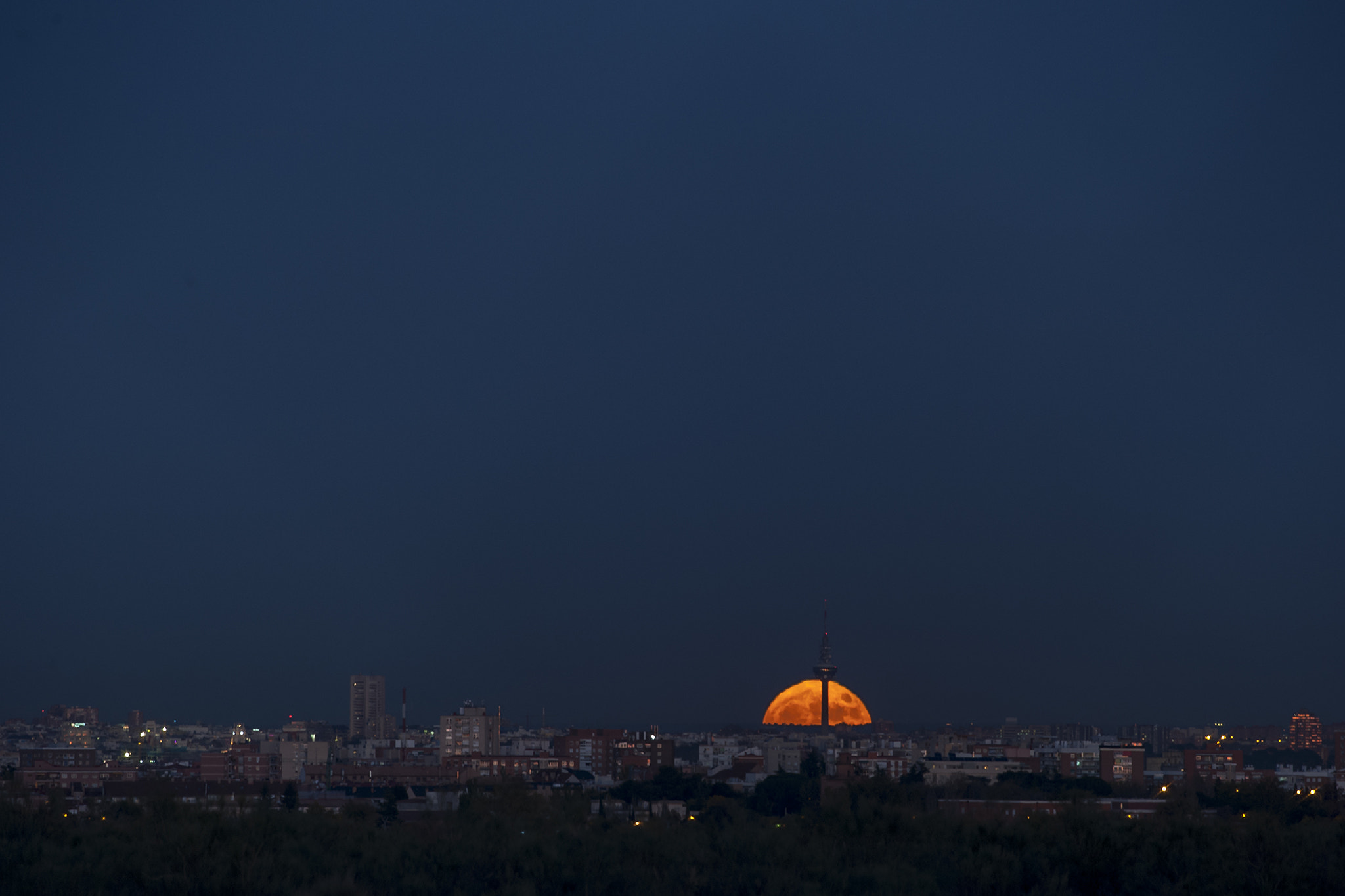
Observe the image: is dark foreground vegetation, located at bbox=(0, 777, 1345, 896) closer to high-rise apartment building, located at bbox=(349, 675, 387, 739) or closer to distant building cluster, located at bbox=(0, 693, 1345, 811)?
distant building cluster, located at bbox=(0, 693, 1345, 811)

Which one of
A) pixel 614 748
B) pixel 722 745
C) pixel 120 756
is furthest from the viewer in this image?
pixel 722 745

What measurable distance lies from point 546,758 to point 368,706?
72.6m

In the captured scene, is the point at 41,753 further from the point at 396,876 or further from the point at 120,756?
the point at 396,876

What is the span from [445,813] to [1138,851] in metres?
11.3

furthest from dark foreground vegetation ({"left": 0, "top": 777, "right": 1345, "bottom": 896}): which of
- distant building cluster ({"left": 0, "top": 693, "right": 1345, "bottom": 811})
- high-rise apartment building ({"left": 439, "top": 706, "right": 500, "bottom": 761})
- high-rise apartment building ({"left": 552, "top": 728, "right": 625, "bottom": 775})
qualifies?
high-rise apartment building ({"left": 439, "top": 706, "right": 500, "bottom": 761})

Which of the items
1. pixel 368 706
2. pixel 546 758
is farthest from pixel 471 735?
pixel 368 706

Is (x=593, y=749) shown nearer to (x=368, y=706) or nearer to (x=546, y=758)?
(x=546, y=758)

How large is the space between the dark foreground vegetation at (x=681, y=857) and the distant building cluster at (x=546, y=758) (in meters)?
3.93

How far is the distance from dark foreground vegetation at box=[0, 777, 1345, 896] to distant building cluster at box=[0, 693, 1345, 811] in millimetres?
3933


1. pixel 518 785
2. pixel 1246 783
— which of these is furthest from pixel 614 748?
pixel 518 785

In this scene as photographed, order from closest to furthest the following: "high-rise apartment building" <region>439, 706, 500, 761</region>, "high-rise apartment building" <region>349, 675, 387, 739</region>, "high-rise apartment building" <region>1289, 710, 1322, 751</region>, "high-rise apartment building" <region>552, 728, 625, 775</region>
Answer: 1. "high-rise apartment building" <region>552, 728, 625, 775</region>
2. "high-rise apartment building" <region>439, 706, 500, 761</region>
3. "high-rise apartment building" <region>1289, 710, 1322, 751</region>
4. "high-rise apartment building" <region>349, 675, 387, 739</region>

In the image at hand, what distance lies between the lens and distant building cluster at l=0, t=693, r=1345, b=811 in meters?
46.0

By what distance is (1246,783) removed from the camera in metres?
38.9

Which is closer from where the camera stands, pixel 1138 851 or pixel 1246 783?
pixel 1138 851
